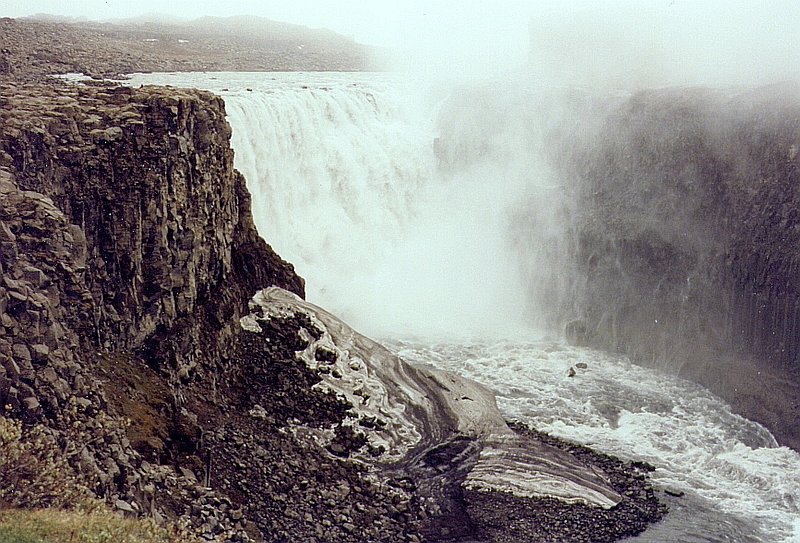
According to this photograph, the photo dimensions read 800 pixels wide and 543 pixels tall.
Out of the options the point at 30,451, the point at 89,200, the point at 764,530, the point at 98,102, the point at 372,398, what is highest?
the point at 98,102

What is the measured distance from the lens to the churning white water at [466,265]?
20.8m

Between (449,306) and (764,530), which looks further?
(449,306)

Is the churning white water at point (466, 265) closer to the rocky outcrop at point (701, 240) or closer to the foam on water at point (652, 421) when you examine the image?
the foam on water at point (652, 421)

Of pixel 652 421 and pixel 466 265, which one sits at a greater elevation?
pixel 466 265

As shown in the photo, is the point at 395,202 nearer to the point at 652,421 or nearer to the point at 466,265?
the point at 466,265

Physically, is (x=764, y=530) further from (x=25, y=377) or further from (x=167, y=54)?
Result: (x=167, y=54)

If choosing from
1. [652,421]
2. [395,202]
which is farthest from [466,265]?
[652,421]

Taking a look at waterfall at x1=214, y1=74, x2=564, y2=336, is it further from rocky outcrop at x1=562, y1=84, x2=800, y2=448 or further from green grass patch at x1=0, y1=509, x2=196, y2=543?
green grass patch at x1=0, y1=509, x2=196, y2=543

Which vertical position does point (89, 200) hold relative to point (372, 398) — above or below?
above

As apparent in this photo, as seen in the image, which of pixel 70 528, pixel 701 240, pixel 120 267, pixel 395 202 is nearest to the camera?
pixel 70 528

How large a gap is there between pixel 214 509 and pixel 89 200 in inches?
260

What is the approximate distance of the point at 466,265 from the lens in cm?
3309

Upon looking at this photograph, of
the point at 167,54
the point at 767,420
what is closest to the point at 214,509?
the point at 767,420

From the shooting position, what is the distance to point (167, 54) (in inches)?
1693
